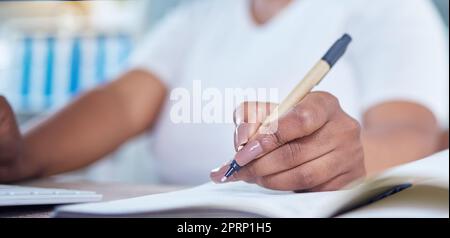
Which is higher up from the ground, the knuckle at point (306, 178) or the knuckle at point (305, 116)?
the knuckle at point (305, 116)

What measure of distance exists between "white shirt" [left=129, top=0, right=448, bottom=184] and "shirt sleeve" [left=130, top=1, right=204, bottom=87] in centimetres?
8

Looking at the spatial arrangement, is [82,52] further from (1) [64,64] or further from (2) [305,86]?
(2) [305,86]

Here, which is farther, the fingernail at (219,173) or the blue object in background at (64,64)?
the blue object in background at (64,64)

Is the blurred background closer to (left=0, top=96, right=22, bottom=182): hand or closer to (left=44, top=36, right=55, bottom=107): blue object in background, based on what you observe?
(left=44, top=36, right=55, bottom=107): blue object in background

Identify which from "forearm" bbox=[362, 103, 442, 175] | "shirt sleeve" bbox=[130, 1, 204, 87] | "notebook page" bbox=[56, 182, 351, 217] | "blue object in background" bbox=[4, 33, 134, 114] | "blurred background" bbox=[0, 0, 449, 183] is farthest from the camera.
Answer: "blue object in background" bbox=[4, 33, 134, 114]

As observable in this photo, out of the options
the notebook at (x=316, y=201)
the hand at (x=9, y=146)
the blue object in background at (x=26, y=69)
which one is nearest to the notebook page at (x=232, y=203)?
the notebook at (x=316, y=201)

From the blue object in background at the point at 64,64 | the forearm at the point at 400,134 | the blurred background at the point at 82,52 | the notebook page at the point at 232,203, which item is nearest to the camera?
the notebook page at the point at 232,203

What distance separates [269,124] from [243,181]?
0.04 m

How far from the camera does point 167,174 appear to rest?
0.59 metres

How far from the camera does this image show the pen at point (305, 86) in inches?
11.4

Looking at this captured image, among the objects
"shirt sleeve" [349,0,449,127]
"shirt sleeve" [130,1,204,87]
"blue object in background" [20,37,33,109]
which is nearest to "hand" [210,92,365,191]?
"shirt sleeve" [349,0,449,127]

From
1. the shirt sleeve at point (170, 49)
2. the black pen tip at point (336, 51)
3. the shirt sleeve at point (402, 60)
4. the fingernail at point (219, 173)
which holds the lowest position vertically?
the fingernail at point (219, 173)

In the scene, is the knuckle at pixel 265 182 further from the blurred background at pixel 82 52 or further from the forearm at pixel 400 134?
the blurred background at pixel 82 52

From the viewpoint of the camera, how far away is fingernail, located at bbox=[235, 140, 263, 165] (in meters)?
0.28
